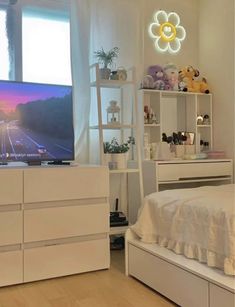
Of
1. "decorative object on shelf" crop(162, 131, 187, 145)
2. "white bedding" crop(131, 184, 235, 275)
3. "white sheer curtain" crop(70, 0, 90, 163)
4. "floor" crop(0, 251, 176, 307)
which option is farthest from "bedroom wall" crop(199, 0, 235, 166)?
"floor" crop(0, 251, 176, 307)

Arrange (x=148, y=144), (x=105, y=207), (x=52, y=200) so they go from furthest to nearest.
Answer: (x=148, y=144) < (x=105, y=207) < (x=52, y=200)

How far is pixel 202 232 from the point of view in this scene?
6.81 ft

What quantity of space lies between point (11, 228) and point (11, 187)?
0.27m

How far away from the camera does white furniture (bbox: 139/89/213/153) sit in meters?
3.66

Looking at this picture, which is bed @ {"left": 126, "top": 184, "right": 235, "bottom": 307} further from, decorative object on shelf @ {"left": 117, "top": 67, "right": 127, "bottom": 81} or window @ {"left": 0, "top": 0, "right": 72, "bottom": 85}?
window @ {"left": 0, "top": 0, "right": 72, "bottom": 85}

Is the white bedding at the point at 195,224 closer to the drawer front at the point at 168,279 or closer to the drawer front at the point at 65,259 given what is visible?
the drawer front at the point at 168,279

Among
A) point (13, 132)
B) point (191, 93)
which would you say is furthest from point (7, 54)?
point (191, 93)

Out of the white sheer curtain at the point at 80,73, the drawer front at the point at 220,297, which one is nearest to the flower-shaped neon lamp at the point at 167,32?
the white sheer curtain at the point at 80,73

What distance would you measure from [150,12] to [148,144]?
4.41 feet

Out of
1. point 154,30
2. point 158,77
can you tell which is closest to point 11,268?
point 158,77

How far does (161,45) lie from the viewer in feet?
12.5

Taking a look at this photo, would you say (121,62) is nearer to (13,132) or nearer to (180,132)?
(180,132)

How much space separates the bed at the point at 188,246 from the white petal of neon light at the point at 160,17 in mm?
1947

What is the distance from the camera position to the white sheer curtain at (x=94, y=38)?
10.9ft
